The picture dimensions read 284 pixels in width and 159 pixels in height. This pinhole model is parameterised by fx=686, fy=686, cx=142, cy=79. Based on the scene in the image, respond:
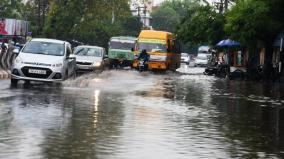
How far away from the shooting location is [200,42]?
56219 mm

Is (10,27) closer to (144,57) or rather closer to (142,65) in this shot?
(144,57)

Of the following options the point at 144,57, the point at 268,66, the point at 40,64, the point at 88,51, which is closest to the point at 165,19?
the point at 144,57

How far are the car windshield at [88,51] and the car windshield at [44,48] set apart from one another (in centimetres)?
1230

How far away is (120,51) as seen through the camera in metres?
55.1

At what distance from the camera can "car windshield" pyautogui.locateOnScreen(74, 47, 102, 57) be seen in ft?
120

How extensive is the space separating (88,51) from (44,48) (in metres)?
13.5

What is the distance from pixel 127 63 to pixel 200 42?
20.5 feet

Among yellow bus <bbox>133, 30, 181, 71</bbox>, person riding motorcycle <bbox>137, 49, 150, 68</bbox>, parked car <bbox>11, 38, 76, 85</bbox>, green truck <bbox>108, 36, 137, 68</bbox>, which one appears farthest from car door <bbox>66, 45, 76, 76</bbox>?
green truck <bbox>108, 36, 137, 68</bbox>

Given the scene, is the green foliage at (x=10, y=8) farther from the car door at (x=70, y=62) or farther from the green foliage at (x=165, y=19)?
the green foliage at (x=165, y=19)

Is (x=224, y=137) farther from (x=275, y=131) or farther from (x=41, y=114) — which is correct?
(x=41, y=114)

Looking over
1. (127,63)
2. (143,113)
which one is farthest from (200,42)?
(143,113)

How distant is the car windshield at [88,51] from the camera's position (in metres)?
36.7

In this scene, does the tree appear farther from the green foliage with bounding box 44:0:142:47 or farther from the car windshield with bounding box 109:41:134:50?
the green foliage with bounding box 44:0:142:47

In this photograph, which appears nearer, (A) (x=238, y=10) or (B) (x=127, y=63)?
(A) (x=238, y=10)
